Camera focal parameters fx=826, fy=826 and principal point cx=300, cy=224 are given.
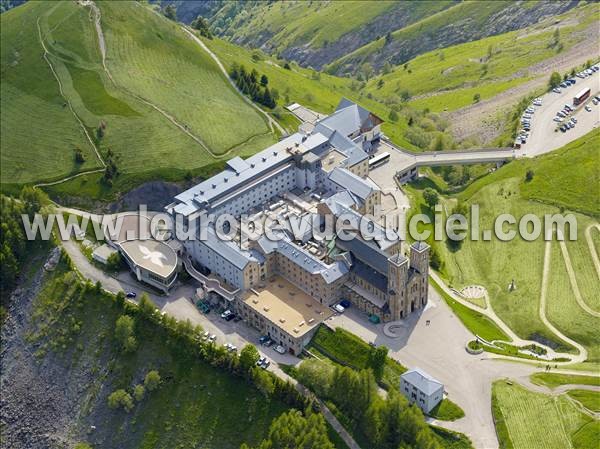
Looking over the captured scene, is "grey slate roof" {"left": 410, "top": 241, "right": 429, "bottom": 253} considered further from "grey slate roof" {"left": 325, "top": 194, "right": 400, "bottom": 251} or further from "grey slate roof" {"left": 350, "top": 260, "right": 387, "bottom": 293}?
"grey slate roof" {"left": 350, "top": 260, "right": 387, "bottom": 293}

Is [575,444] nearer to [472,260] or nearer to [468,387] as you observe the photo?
[468,387]

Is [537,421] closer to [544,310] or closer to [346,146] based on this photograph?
[544,310]

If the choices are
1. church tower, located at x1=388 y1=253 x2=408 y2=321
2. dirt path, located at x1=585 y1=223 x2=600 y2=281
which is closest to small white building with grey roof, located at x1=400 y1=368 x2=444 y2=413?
church tower, located at x1=388 y1=253 x2=408 y2=321

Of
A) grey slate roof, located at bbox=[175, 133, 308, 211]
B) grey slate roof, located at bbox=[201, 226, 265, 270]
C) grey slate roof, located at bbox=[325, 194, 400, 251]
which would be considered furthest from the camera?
grey slate roof, located at bbox=[175, 133, 308, 211]

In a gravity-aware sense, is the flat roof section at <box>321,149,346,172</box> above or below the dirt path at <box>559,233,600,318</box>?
above

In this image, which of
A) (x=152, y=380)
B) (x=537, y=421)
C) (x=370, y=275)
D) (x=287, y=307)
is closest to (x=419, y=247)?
(x=370, y=275)

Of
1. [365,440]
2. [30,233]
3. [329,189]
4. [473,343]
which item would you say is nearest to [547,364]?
[473,343]
